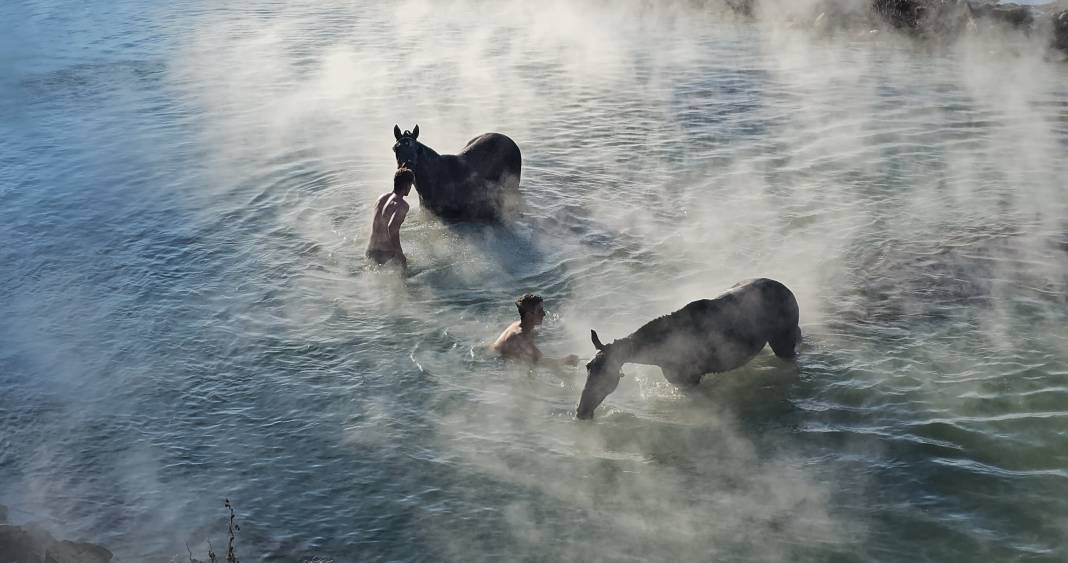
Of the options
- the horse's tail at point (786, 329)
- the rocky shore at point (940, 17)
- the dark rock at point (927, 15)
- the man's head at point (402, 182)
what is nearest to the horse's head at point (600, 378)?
the horse's tail at point (786, 329)

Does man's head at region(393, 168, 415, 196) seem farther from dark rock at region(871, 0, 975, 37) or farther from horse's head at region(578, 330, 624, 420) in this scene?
dark rock at region(871, 0, 975, 37)

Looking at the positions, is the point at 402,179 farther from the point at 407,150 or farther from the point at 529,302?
the point at 529,302

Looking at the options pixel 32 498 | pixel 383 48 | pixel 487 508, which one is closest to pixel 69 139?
pixel 383 48

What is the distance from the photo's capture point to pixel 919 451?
8.36 m

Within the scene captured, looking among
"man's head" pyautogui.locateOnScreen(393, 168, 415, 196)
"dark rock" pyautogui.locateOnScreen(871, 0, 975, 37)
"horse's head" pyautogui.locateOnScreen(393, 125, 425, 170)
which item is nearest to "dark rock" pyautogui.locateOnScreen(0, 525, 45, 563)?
"man's head" pyautogui.locateOnScreen(393, 168, 415, 196)

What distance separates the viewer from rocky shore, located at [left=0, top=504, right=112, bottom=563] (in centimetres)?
693

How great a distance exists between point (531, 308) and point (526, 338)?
13.4 inches

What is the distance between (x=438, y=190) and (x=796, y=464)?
23.1 feet

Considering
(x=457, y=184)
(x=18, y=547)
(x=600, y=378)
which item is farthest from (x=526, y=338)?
(x=457, y=184)

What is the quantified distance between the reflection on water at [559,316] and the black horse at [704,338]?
306mm

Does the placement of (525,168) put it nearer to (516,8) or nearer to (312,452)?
(312,452)

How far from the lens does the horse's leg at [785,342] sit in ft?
30.8

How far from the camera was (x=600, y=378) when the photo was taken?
344 inches

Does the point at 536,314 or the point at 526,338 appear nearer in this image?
the point at 536,314
